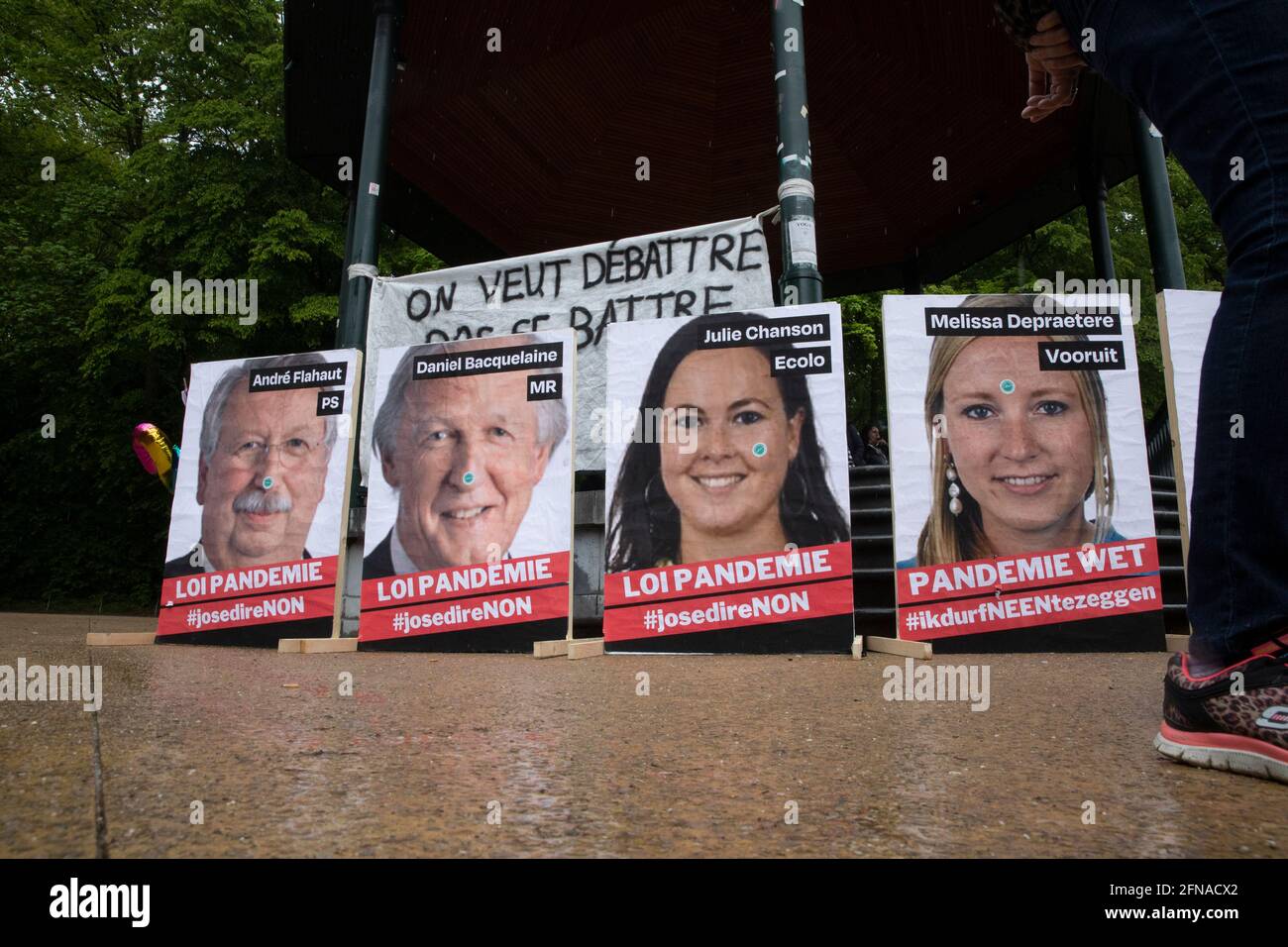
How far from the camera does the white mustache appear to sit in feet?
15.1

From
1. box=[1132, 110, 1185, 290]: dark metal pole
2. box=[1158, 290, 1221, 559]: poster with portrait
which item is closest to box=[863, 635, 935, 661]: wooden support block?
box=[1158, 290, 1221, 559]: poster with portrait

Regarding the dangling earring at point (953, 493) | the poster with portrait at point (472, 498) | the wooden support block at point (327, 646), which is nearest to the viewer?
the dangling earring at point (953, 493)

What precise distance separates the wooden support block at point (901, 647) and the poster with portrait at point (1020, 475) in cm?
9

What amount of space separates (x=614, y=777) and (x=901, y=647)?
2607 mm

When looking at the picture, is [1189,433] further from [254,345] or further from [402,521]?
[254,345]

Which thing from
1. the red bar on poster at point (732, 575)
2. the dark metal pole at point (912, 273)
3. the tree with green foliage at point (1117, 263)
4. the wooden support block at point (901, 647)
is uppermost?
the tree with green foliage at point (1117, 263)

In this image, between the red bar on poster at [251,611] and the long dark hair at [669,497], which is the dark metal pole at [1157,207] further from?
the red bar on poster at [251,611]

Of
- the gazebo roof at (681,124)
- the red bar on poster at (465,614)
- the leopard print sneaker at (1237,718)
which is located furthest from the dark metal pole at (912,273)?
the leopard print sneaker at (1237,718)

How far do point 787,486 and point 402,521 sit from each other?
202 cm

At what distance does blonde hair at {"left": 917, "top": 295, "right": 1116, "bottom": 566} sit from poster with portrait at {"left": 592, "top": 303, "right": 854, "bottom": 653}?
481 mm

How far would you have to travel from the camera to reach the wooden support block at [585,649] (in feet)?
12.3

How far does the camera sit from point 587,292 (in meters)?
6.00

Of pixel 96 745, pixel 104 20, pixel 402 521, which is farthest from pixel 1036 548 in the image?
pixel 104 20

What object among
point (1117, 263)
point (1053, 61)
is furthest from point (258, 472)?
point (1117, 263)
